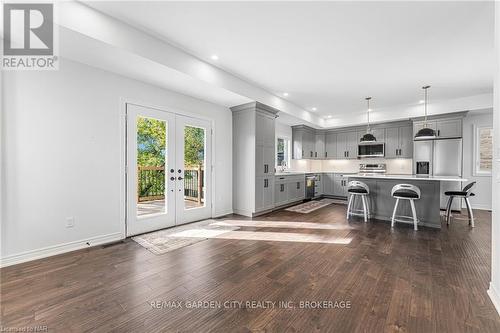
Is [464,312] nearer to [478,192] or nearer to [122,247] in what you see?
[122,247]

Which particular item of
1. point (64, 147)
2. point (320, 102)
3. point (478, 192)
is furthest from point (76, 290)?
point (478, 192)

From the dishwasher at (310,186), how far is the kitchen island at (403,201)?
217 cm

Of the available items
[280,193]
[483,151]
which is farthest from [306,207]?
[483,151]

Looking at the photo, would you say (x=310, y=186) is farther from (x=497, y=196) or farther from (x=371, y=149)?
(x=497, y=196)

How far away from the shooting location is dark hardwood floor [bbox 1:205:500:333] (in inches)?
69.9

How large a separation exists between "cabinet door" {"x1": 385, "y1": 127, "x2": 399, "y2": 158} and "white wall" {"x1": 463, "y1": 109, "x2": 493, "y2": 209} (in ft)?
5.27

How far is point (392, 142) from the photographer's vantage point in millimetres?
7258

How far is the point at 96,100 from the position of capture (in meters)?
3.40

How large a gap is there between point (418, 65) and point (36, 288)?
6.22m

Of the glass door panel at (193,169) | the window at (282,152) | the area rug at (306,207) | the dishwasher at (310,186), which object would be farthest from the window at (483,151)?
the glass door panel at (193,169)

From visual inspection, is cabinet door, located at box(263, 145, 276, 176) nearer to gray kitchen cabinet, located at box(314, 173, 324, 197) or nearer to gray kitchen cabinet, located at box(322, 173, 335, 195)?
gray kitchen cabinet, located at box(314, 173, 324, 197)

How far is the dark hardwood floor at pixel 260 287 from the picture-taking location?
5.82ft

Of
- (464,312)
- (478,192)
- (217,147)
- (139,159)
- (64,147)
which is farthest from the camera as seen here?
(478,192)

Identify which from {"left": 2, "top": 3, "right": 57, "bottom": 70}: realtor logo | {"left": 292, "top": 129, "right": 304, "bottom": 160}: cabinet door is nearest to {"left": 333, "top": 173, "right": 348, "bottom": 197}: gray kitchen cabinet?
{"left": 292, "top": 129, "right": 304, "bottom": 160}: cabinet door
